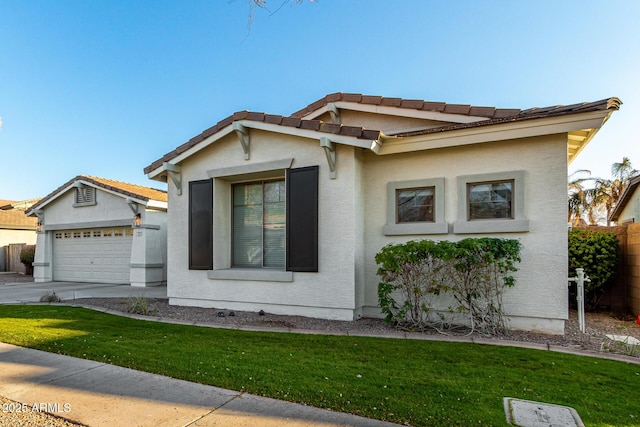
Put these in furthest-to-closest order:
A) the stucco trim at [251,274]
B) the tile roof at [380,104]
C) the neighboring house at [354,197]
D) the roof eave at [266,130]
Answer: the stucco trim at [251,274], the roof eave at [266,130], the neighboring house at [354,197], the tile roof at [380,104]

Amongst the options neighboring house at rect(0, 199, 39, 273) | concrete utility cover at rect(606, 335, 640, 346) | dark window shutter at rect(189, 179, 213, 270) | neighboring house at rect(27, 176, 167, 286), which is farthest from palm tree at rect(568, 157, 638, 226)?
neighboring house at rect(0, 199, 39, 273)

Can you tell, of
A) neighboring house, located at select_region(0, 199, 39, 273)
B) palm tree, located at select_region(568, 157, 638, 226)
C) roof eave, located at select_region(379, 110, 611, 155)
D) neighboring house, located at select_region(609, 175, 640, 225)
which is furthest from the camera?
palm tree, located at select_region(568, 157, 638, 226)

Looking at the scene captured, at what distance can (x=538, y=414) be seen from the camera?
3.09 meters

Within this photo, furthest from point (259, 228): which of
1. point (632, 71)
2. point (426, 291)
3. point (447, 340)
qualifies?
point (632, 71)

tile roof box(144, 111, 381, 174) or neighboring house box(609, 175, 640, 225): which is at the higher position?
tile roof box(144, 111, 381, 174)

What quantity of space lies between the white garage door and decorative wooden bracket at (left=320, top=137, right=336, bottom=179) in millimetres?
10236

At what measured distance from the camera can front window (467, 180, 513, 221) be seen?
648 cm

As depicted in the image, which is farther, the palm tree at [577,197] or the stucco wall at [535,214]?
the palm tree at [577,197]

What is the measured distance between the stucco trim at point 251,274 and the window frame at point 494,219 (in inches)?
143

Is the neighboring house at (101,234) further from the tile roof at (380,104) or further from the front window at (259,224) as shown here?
the front window at (259,224)

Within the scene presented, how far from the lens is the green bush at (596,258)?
7.54m

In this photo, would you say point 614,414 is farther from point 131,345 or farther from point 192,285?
point 192,285

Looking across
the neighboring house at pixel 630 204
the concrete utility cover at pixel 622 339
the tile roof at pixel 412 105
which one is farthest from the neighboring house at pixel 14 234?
the neighboring house at pixel 630 204

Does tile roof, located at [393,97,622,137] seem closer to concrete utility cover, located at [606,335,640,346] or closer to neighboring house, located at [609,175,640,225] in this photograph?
concrete utility cover, located at [606,335,640,346]
